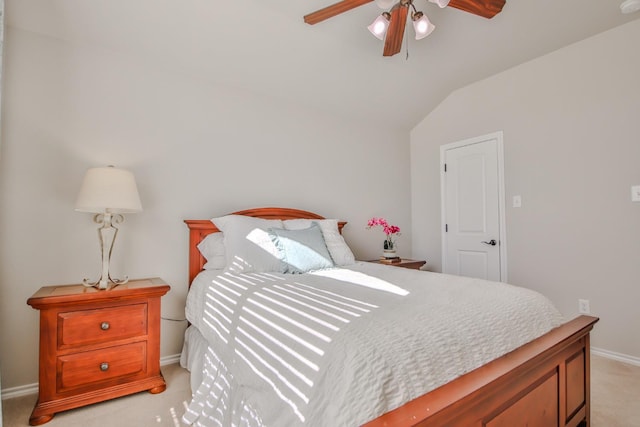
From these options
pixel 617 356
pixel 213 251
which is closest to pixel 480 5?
pixel 213 251

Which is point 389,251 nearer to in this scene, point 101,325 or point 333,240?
point 333,240

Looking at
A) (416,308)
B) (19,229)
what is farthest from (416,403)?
(19,229)

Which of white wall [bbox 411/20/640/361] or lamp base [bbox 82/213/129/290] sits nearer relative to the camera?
lamp base [bbox 82/213/129/290]

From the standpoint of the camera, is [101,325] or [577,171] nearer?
[101,325]

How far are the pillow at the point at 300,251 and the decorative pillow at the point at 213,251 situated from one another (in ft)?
1.39

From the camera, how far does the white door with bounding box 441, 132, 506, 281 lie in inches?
133

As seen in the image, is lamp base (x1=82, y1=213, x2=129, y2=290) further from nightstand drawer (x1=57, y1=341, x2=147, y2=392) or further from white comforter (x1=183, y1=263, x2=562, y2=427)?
white comforter (x1=183, y1=263, x2=562, y2=427)

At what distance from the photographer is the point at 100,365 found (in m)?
1.90

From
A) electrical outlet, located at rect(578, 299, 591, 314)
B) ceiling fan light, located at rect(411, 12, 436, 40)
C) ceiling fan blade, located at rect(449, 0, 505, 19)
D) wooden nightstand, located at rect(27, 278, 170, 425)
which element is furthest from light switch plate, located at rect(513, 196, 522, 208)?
wooden nightstand, located at rect(27, 278, 170, 425)

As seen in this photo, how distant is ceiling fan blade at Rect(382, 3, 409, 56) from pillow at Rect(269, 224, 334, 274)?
1.46 m

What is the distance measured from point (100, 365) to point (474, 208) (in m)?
3.54

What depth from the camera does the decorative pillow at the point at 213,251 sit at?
8.11 ft

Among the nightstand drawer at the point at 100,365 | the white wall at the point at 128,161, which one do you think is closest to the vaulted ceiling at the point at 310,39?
the white wall at the point at 128,161

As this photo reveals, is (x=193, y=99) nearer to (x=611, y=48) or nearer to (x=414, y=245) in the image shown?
(x=414, y=245)
